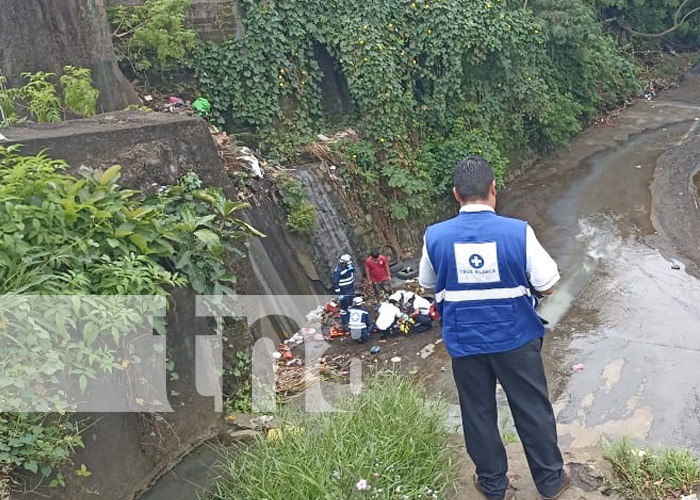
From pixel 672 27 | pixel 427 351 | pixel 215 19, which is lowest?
pixel 427 351

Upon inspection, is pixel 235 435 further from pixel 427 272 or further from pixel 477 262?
pixel 477 262

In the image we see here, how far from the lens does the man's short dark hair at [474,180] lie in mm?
3074

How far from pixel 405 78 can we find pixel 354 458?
10139mm

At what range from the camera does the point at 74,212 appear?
142 inches

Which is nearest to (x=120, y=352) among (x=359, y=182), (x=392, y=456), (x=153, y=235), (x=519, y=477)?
(x=153, y=235)

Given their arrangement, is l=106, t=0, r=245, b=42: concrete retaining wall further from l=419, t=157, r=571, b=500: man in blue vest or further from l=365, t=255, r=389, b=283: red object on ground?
l=419, t=157, r=571, b=500: man in blue vest

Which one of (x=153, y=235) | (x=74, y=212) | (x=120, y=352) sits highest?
(x=74, y=212)

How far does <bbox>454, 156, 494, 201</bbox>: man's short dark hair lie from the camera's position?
10.1 feet

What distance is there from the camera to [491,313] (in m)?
3.06

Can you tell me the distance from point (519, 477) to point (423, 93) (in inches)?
410

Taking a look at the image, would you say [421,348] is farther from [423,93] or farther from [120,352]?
[423,93]

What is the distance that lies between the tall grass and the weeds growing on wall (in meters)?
7.61

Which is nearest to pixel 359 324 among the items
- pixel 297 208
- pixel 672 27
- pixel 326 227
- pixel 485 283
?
pixel 297 208

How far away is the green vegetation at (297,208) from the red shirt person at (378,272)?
3.25ft
